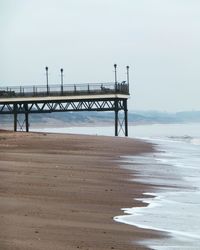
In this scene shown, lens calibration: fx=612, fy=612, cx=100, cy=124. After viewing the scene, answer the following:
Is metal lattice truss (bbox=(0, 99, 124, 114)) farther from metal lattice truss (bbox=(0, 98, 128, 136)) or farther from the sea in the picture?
the sea

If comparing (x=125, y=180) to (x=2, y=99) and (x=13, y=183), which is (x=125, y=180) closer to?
(x=13, y=183)

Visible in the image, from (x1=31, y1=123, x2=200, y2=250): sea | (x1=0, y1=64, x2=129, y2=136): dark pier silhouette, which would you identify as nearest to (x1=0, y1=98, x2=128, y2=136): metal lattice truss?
(x1=0, y1=64, x2=129, y2=136): dark pier silhouette

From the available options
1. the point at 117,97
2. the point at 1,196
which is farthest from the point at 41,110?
the point at 1,196

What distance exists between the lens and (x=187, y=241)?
794 cm

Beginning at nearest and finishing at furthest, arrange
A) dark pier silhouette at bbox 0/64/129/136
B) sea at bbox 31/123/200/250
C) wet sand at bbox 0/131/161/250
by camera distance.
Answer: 1. wet sand at bbox 0/131/161/250
2. sea at bbox 31/123/200/250
3. dark pier silhouette at bbox 0/64/129/136

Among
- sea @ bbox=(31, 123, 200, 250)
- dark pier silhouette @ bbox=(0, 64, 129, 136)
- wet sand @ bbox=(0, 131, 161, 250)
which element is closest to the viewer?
wet sand @ bbox=(0, 131, 161, 250)

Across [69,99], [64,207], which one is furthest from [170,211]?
[69,99]

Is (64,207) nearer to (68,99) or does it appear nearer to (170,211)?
(170,211)

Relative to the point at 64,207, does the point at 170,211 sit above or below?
below

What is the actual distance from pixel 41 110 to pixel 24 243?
50.5 m

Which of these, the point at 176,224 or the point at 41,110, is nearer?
the point at 176,224

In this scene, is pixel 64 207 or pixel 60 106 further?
pixel 60 106

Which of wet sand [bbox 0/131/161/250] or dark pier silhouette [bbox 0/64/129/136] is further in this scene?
dark pier silhouette [bbox 0/64/129/136]

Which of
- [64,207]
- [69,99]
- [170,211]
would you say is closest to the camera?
[64,207]
